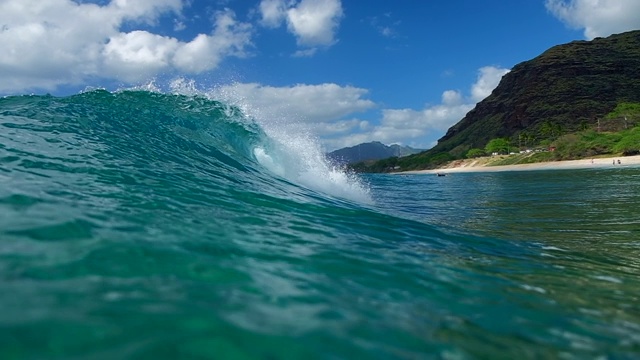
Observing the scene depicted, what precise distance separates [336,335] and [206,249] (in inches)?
86.0

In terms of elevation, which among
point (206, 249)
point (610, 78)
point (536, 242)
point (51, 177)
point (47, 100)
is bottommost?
point (536, 242)

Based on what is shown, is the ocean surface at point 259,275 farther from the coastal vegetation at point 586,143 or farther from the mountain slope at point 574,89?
the mountain slope at point 574,89

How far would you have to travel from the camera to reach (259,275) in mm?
4297

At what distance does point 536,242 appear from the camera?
27.3 ft

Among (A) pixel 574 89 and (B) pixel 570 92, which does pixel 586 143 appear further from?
(A) pixel 574 89

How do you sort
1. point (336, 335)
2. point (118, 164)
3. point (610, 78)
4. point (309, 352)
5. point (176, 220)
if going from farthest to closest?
point (610, 78) < point (118, 164) < point (176, 220) < point (336, 335) < point (309, 352)

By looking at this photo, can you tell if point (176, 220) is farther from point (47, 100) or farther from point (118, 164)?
point (47, 100)

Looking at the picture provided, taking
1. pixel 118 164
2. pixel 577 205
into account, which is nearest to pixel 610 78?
pixel 577 205

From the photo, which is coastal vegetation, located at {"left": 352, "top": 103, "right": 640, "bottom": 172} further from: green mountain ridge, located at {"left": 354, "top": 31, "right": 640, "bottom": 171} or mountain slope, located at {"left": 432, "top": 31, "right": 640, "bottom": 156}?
mountain slope, located at {"left": 432, "top": 31, "right": 640, "bottom": 156}

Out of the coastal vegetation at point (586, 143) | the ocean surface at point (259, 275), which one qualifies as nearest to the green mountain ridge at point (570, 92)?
the coastal vegetation at point (586, 143)

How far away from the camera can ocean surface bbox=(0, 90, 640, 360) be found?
2.95 m

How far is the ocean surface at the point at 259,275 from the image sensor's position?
2.95m

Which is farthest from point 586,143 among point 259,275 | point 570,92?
point 259,275

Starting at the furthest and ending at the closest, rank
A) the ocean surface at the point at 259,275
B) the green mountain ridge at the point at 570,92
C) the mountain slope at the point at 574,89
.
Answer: the mountain slope at the point at 574,89 < the green mountain ridge at the point at 570,92 < the ocean surface at the point at 259,275
